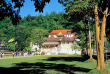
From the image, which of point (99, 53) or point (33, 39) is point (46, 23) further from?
point (99, 53)

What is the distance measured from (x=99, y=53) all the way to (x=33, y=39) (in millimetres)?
63719

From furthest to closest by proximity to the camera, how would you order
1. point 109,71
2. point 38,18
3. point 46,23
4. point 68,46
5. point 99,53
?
point 38,18 < point 46,23 < point 68,46 < point 99,53 < point 109,71

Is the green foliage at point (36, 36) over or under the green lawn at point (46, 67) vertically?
over

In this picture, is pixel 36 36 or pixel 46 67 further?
pixel 36 36

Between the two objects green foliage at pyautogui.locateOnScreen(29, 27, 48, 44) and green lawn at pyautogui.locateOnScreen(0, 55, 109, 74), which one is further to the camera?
green foliage at pyautogui.locateOnScreen(29, 27, 48, 44)

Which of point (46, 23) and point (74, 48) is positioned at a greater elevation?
point (46, 23)

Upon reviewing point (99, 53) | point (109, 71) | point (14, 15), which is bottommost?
point (109, 71)

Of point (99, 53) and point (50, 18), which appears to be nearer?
point (99, 53)

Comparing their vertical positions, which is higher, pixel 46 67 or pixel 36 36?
pixel 36 36

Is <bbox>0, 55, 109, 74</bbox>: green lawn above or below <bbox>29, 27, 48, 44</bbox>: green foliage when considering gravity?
below

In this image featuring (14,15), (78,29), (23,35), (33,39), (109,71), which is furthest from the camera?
(33,39)

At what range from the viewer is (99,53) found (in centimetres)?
1666

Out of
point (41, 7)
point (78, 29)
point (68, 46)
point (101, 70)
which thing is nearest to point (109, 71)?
point (101, 70)

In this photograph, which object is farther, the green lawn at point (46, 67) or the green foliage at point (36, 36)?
the green foliage at point (36, 36)
